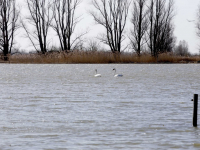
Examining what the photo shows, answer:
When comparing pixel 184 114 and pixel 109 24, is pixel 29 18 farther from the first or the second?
pixel 184 114

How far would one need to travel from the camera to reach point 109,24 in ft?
150

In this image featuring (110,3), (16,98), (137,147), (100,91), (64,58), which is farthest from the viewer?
(110,3)

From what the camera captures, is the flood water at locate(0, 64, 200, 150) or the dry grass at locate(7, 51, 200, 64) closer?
the flood water at locate(0, 64, 200, 150)

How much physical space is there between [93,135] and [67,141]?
59 centimetres

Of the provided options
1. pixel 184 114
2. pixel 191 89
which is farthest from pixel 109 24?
pixel 184 114

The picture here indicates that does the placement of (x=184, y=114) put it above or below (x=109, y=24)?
below

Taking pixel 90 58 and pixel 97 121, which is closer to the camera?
pixel 97 121

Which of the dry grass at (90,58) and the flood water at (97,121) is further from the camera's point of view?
the dry grass at (90,58)

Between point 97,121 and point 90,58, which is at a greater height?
point 90,58

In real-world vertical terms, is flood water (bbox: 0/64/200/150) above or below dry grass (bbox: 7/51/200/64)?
below

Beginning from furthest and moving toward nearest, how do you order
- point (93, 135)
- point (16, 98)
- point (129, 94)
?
point (129, 94), point (16, 98), point (93, 135)

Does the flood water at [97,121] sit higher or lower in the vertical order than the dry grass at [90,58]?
lower

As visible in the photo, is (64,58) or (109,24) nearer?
(64,58)

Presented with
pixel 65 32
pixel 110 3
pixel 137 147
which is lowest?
pixel 137 147
